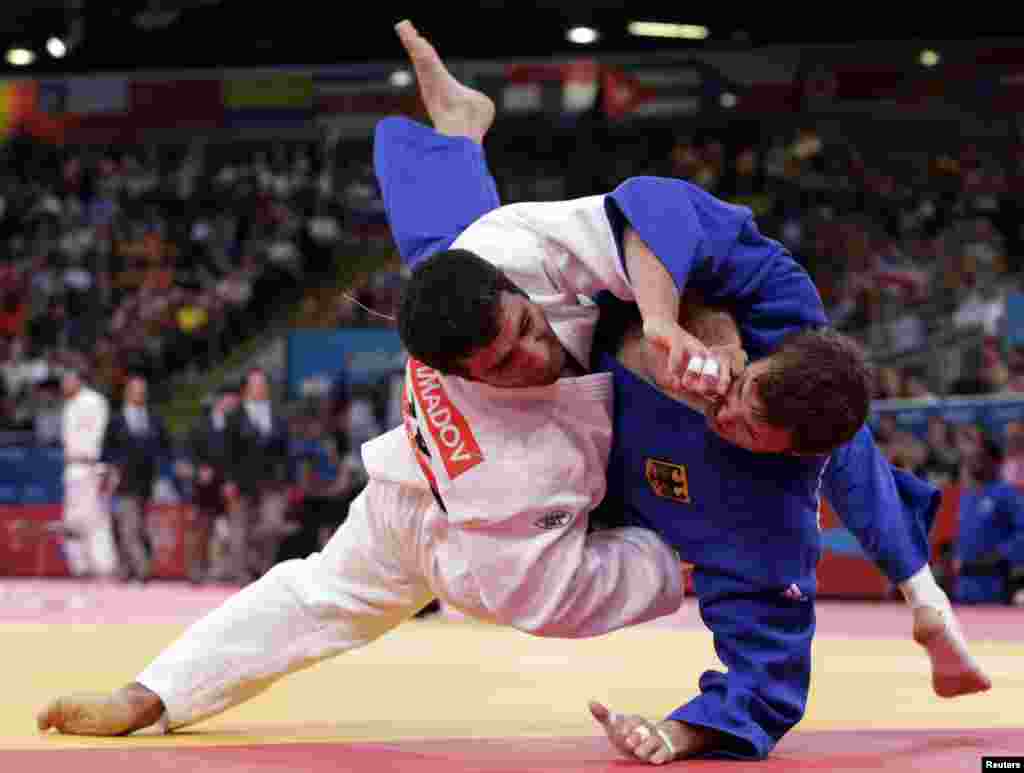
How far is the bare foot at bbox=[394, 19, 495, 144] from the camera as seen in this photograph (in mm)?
3225

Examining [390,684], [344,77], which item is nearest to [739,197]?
[344,77]

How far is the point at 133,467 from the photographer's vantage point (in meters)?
11.3

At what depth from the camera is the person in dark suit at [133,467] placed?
11.2 meters

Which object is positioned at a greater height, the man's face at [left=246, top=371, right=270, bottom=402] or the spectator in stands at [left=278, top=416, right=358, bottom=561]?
the man's face at [left=246, top=371, right=270, bottom=402]

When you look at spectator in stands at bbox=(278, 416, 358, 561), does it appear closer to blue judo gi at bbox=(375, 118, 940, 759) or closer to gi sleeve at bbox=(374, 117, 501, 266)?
gi sleeve at bbox=(374, 117, 501, 266)

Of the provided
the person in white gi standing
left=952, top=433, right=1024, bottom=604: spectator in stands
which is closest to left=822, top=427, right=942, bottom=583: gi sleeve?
left=952, top=433, right=1024, bottom=604: spectator in stands

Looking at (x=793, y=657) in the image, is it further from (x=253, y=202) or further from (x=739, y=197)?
(x=253, y=202)

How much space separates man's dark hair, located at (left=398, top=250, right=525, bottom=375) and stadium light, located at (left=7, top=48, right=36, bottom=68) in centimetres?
1653

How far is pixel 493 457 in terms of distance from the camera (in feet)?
8.46

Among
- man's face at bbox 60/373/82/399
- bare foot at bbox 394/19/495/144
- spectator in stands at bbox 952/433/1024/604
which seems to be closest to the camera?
bare foot at bbox 394/19/495/144

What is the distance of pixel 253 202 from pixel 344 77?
1.86m

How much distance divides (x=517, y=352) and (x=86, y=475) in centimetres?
918

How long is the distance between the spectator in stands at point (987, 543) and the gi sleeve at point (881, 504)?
639 cm

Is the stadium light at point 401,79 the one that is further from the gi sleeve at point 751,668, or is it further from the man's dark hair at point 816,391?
the man's dark hair at point 816,391
